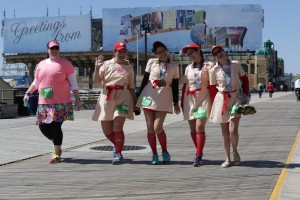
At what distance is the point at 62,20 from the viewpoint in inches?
3974

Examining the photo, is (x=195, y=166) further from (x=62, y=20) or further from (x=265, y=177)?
(x=62, y=20)

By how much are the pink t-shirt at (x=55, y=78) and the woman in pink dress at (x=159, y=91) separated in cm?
113

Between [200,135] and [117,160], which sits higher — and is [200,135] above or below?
above

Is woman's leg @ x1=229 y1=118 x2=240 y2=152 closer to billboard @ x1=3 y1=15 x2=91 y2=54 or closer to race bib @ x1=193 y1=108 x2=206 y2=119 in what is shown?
race bib @ x1=193 y1=108 x2=206 y2=119

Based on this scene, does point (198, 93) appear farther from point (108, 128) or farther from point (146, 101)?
point (108, 128)

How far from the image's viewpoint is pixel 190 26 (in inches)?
3819

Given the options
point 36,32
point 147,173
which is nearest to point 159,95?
point 147,173

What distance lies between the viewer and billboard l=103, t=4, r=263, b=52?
9356cm

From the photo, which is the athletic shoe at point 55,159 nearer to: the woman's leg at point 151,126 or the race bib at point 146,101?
the woman's leg at point 151,126

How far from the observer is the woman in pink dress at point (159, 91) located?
837cm

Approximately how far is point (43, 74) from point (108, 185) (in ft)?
8.64

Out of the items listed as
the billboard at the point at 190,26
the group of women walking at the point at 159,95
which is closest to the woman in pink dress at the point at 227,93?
the group of women walking at the point at 159,95

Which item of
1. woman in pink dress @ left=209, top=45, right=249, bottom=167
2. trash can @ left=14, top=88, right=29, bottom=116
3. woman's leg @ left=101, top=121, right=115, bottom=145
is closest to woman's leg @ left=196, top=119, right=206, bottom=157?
woman in pink dress @ left=209, top=45, right=249, bottom=167

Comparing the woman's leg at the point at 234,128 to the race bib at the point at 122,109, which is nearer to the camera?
the woman's leg at the point at 234,128
